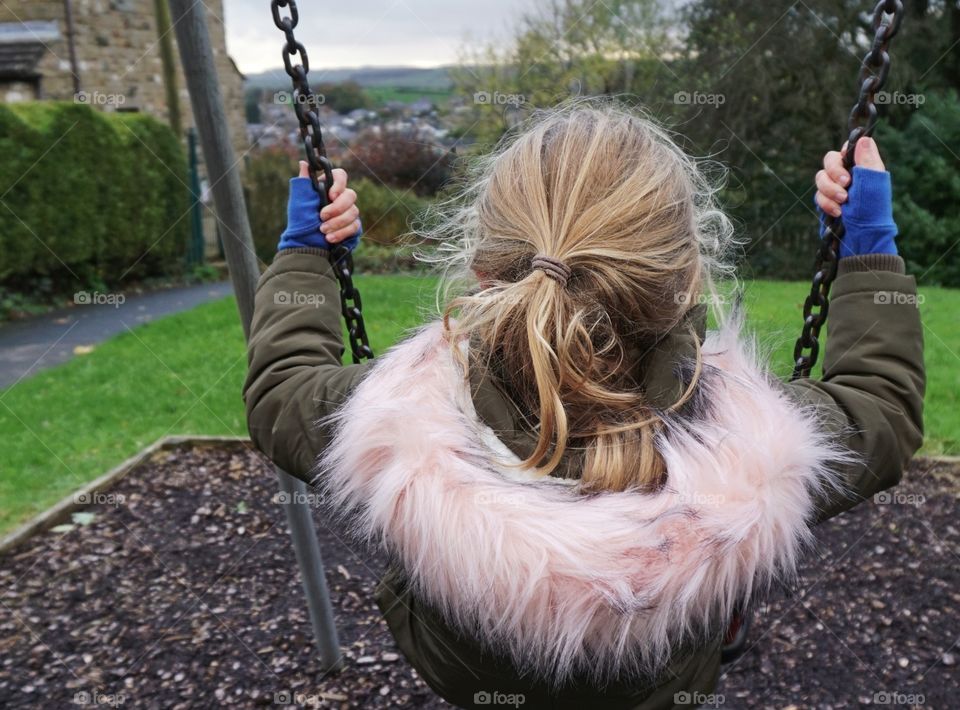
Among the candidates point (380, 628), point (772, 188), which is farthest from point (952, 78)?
point (380, 628)

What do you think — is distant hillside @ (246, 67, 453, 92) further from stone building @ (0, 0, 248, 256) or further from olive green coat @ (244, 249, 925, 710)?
olive green coat @ (244, 249, 925, 710)

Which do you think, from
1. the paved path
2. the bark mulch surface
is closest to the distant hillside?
the paved path

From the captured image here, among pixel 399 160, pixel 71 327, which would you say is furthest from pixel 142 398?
pixel 399 160

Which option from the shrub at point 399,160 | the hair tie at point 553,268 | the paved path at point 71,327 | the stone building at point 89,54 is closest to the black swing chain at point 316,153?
the hair tie at point 553,268

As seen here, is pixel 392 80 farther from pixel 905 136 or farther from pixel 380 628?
pixel 380 628

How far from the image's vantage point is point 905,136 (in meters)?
11.4

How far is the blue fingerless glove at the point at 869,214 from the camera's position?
4.75 feet

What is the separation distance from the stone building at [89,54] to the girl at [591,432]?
10256 mm

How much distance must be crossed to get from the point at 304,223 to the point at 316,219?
25 mm

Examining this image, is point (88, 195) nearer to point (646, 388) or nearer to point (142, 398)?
point (142, 398)

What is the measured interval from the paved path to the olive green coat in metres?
4.88

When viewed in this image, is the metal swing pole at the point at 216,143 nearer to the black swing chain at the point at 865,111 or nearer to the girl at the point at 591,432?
the girl at the point at 591,432

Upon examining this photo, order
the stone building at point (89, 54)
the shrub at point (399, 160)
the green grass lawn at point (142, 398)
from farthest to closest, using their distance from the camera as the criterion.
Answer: the shrub at point (399, 160), the stone building at point (89, 54), the green grass lawn at point (142, 398)

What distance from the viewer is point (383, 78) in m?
14.2
